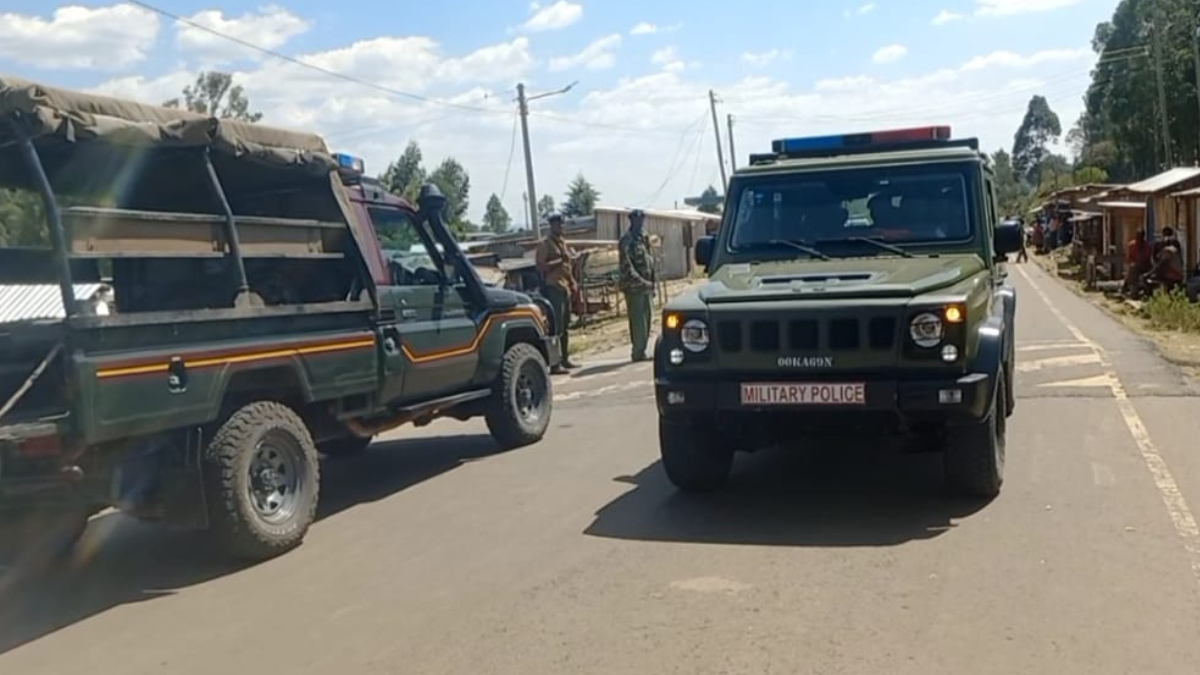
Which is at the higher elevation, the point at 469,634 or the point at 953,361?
the point at 953,361

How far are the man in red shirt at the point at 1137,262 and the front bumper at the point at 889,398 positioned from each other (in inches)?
694

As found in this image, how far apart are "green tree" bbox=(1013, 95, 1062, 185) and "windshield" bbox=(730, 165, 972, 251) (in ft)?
426

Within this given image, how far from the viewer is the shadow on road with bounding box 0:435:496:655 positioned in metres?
5.54

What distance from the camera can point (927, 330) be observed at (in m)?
5.96

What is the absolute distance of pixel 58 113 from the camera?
542 cm

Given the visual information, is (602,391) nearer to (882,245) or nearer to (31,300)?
(882,245)

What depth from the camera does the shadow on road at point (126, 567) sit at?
5535 millimetres

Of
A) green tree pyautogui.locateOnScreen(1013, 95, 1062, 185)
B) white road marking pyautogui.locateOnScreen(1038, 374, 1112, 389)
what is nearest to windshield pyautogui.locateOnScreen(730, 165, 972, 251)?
white road marking pyautogui.locateOnScreen(1038, 374, 1112, 389)

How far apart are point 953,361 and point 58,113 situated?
4.56 metres

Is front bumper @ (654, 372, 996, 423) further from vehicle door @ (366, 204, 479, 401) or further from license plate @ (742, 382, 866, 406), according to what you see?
vehicle door @ (366, 204, 479, 401)

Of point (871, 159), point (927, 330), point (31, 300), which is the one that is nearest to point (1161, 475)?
point (927, 330)

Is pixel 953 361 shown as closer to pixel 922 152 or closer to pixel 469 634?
pixel 922 152

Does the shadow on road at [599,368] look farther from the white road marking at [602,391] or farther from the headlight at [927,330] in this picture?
the headlight at [927,330]

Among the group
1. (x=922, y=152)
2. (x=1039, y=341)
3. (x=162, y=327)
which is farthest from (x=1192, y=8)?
(x=162, y=327)
